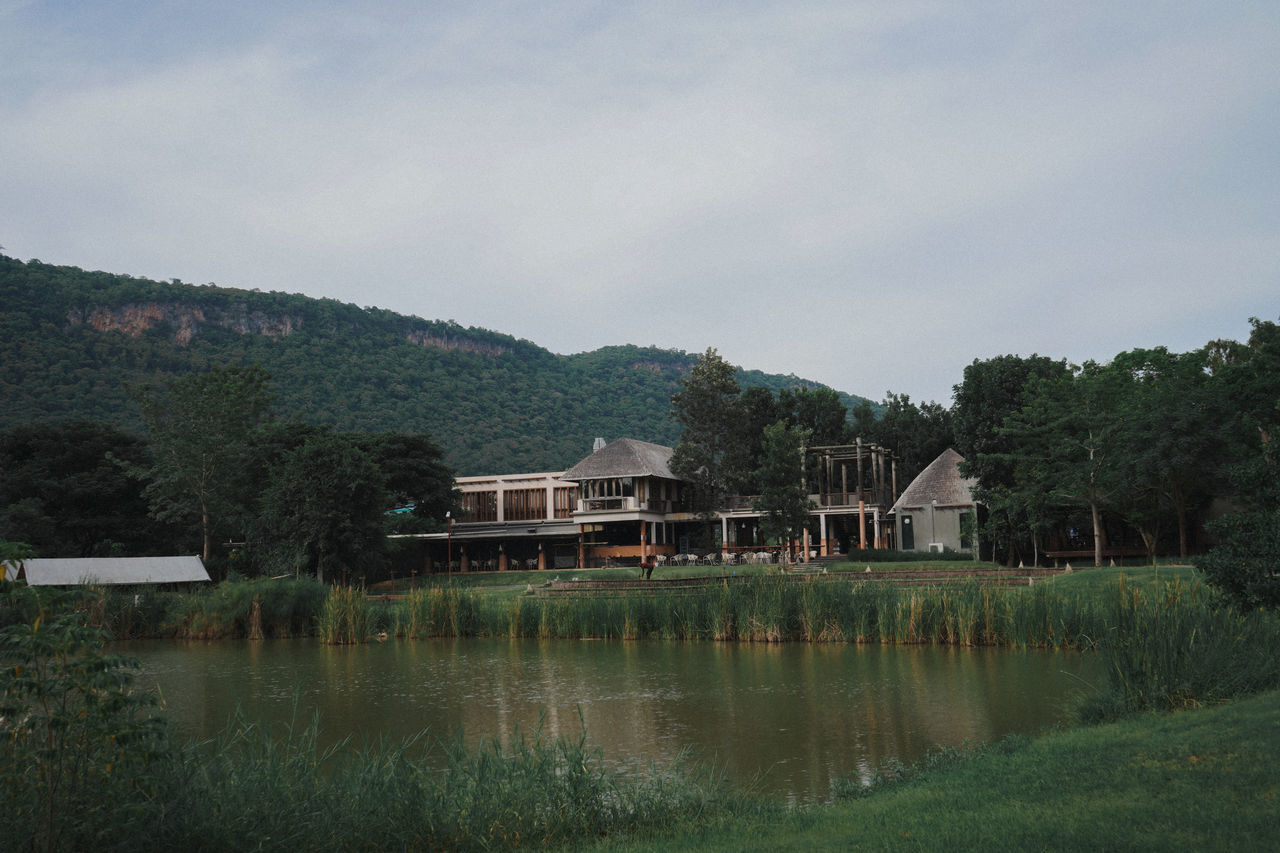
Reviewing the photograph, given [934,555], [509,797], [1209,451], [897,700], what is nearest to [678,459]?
[934,555]

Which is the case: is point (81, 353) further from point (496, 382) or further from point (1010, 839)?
point (1010, 839)

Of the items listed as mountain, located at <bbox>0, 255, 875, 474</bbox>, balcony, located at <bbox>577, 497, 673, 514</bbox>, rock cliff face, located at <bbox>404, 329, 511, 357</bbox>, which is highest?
rock cliff face, located at <bbox>404, 329, 511, 357</bbox>

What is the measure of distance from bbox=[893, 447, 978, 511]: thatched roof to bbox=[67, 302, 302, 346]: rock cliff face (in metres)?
50.8

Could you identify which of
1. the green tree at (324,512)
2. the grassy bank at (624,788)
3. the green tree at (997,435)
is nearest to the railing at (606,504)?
the green tree at (324,512)

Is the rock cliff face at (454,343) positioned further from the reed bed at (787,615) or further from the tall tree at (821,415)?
the reed bed at (787,615)

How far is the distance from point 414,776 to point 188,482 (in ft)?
123

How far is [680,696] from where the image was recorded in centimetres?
1300

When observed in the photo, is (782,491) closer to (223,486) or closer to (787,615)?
(787,615)

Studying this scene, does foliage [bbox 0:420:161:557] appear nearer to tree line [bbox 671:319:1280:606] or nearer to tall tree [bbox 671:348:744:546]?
tall tree [bbox 671:348:744:546]

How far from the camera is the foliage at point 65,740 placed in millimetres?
4703

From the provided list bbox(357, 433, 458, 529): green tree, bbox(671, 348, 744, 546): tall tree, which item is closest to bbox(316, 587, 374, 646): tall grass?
bbox(357, 433, 458, 529): green tree

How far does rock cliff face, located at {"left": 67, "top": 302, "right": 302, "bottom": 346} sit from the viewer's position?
62750 millimetres

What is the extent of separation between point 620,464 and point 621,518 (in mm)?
2682

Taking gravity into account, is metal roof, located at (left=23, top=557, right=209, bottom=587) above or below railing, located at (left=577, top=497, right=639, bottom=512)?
below
